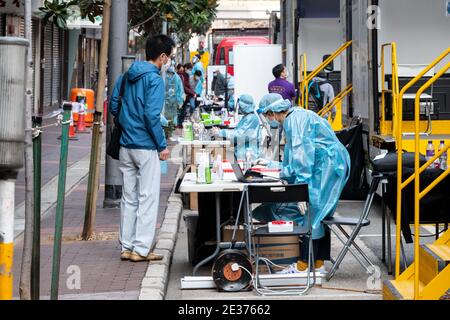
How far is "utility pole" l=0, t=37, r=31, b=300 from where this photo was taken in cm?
471

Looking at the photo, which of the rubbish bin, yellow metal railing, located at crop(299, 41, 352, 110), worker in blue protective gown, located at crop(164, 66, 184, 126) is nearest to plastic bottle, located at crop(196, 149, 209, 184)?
yellow metal railing, located at crop(299, 41, 352, 110)

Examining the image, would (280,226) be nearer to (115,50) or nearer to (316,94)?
(115,50)

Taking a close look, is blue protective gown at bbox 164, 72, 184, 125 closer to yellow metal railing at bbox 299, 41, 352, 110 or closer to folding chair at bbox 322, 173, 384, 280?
yellow metal railing at bbox 299, 41, 352, 110

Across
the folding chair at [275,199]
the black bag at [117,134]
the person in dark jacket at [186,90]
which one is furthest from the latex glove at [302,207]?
the person in dark jacket at [186,90]

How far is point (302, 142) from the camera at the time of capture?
9195mm

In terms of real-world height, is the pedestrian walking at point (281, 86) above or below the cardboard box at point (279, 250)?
above

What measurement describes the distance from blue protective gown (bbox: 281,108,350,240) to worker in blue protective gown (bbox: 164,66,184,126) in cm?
1685

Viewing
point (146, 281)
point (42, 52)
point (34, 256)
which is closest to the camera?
point (34, 256)

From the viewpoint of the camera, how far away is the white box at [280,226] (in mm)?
8695

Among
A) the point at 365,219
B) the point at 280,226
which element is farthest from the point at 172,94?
the point at 280,226

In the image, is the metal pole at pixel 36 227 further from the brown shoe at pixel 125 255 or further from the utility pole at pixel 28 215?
the brown shoe at pixel 125 255
